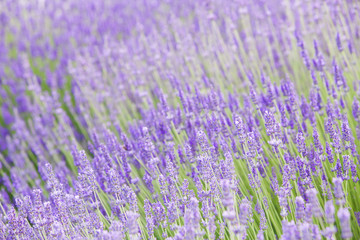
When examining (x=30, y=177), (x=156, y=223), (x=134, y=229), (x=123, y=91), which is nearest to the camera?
(x=134, y=229)

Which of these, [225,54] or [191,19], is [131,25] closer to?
[191,19]

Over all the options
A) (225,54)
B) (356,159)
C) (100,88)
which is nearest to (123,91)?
(100,88)

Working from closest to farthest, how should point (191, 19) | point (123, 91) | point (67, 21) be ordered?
point (123, 91) < point (191, 19) < point (67, 21)

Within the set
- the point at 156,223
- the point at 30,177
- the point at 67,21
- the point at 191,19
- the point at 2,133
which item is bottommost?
the point at 156,223

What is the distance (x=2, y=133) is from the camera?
484 cm

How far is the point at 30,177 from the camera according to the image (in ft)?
11.9

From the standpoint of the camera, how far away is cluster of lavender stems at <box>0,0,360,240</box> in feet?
6.97

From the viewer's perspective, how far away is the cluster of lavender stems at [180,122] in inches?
83.6

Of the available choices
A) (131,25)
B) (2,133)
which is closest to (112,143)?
(2,133)

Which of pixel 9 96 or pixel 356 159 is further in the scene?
pixel 9 96

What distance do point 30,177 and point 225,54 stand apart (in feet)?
7.61

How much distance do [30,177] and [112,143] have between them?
1217mm

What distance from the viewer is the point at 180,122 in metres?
2.98

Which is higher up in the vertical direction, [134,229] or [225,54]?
[225,54]
